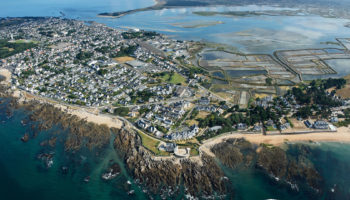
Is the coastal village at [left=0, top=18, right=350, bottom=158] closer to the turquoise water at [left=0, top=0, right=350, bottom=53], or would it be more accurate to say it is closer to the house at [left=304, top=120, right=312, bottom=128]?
the house at [left=304, top=120, right=312, bottom=128]

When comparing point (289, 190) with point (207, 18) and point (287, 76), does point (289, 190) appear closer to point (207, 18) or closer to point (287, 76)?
point (287, 76)

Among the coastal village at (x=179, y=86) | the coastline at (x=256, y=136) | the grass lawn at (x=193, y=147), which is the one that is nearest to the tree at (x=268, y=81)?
the coastal village at (x=179, y=86)

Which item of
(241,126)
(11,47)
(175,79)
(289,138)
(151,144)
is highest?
(11,47)

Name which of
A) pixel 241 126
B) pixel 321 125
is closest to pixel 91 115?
pixel 241 126

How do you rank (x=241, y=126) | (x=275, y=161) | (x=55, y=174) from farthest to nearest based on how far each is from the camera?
(x=241, y=126)
(x=275, y=161)
(x=55, y=174)

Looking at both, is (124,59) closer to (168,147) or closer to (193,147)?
(168,147)
